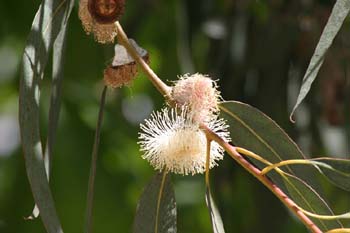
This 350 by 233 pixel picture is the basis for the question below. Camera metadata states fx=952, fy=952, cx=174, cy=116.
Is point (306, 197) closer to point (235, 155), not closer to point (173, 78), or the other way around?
point (235, 155)

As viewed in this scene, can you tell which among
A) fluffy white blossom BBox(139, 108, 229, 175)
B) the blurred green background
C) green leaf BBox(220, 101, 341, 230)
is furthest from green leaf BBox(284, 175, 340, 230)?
the blurred green background

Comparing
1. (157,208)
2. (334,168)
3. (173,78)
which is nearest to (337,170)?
(334,168)

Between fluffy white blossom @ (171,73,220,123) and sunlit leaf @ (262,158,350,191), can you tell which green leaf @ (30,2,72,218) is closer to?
fluffy white blossom @ (171,73,220,123)

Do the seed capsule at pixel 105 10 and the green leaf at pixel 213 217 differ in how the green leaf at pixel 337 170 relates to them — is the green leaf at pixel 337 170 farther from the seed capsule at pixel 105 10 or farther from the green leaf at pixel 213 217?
the seed capsule at pixel 105 10

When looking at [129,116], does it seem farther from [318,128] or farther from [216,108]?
[216,108]

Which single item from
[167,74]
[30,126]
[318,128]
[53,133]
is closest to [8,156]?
[167,74]
